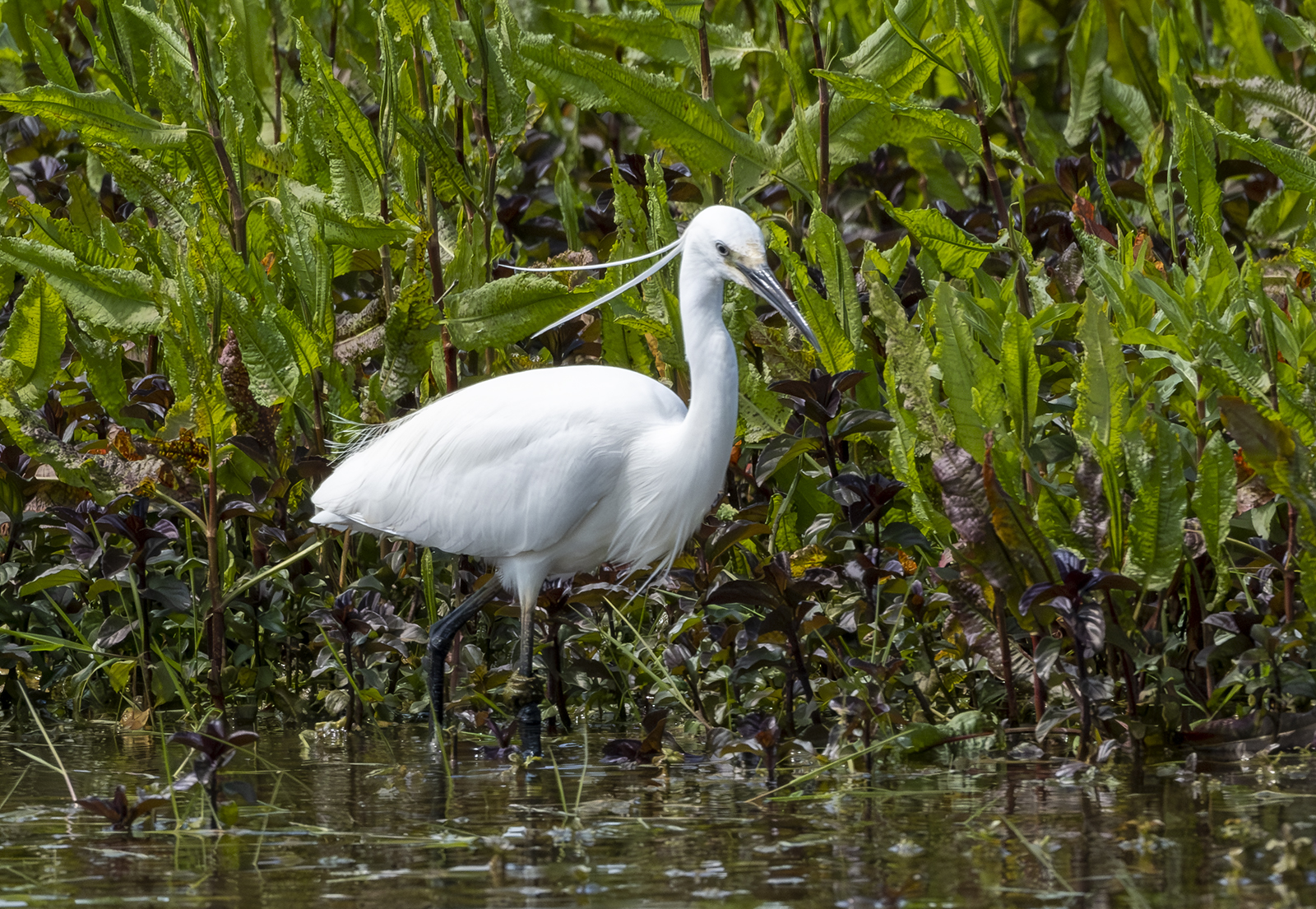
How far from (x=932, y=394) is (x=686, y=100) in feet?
5.33

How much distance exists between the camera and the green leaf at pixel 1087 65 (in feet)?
21.0

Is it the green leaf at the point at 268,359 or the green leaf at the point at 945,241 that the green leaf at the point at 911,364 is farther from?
the green leaf at the point at 268,359

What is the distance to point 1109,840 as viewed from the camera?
284 cm

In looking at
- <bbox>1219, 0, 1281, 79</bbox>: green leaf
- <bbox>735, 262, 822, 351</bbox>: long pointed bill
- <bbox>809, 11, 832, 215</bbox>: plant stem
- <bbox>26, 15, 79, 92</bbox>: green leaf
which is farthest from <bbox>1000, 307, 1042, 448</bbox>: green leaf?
<bbox>26, 15, 79, 92</bbox>: green leaf

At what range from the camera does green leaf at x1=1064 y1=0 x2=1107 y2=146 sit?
6.40 metres

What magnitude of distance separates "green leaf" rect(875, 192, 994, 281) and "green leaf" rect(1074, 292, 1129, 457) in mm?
1083

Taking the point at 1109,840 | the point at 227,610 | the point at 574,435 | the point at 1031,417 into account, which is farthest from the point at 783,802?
the point at 227,610

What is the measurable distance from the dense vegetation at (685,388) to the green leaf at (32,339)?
1 centimetres

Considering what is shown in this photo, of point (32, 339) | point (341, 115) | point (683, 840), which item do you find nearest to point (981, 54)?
point (341, 115)

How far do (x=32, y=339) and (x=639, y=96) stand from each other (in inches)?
84.1

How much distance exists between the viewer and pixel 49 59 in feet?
18.3

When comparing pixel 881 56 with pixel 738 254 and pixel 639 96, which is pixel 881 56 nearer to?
pixel 639 96

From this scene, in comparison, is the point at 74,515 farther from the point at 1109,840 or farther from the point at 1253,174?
the point at 1253,174

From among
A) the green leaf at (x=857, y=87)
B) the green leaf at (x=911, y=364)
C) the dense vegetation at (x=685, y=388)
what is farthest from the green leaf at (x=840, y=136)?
the green leaf at (x=911, y=364)
